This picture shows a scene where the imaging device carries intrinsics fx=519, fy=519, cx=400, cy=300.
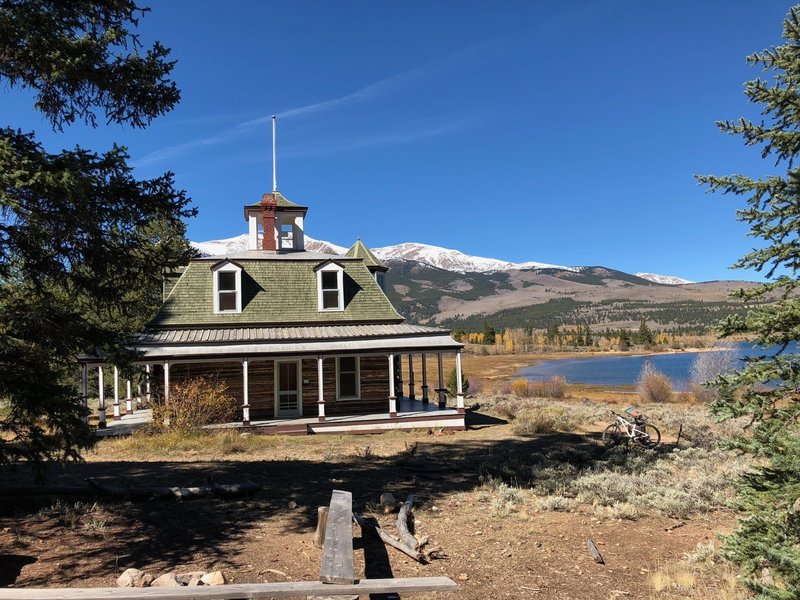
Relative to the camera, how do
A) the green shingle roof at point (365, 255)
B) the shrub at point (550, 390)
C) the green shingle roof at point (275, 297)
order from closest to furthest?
the green shingle roof at point (275, 297) < the green shingle roof at point (365, 255) < the shrub at point (550, 390)

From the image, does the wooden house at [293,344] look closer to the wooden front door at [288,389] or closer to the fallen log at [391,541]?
the wooden front door at [288,389]

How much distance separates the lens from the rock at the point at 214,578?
5.33m

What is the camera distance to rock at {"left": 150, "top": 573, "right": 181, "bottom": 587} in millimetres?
5207

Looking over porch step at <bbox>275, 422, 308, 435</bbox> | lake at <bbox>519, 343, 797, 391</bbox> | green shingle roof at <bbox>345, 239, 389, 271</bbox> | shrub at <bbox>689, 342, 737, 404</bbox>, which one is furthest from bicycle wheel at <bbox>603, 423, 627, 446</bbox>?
lake at <bbox>519, 343, 797, 391</bbox>

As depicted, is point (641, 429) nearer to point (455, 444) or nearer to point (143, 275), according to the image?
point (455, 444)

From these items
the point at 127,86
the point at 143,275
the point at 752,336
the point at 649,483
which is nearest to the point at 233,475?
the point at 143,275

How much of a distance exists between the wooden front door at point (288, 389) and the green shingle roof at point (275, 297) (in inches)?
72.3

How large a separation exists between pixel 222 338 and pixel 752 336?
1715 cm

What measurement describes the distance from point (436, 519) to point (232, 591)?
15.2 feet

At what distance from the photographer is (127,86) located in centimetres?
728

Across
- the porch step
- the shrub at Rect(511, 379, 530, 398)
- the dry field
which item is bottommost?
the shrub at Rect(511, 379, 530, 398)

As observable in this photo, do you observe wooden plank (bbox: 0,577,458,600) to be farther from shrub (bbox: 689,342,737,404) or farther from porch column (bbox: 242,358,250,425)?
shrub (bbox: 689,342,737,404)

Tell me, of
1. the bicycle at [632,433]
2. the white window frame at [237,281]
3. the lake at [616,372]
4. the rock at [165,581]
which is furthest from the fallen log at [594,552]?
the lake at [616,372]

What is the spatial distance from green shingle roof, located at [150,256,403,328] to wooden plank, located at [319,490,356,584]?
1463 centimetres
